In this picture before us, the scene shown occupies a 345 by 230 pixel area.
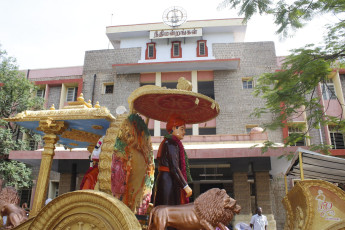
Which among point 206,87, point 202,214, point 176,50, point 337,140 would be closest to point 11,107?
point 176,50

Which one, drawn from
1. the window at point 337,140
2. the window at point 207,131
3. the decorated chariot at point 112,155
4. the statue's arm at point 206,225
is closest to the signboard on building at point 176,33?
the window at point 207,131

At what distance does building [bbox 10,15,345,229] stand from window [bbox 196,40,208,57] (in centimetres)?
2

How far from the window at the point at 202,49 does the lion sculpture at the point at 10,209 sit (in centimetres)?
1492

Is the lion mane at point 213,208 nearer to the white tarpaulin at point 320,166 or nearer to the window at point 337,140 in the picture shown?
the white tarpaulin at point 320,166

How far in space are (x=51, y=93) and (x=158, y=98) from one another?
15892 mm

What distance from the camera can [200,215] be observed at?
272 cm

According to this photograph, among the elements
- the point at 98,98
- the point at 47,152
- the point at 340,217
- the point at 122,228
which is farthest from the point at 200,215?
the point at 98,98

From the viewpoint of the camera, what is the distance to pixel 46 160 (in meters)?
4.32

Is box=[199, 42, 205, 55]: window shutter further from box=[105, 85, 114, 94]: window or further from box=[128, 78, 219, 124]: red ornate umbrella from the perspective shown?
box=[128, 78, 219, 124]: red ornate umbrella

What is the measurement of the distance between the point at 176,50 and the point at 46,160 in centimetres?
1459

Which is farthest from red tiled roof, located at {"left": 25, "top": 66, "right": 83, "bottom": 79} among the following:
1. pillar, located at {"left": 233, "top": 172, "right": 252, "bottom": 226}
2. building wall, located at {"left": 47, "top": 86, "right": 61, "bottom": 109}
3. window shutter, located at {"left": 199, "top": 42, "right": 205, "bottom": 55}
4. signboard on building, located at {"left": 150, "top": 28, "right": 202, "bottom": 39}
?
pillar, located at {"left": 233, "top": 172, "right": 252, "bottom": 226}

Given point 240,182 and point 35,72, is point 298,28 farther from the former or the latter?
point 35,72

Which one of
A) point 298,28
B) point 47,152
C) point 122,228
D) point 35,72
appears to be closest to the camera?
point 122,228

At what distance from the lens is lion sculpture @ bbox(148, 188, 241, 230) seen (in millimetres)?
2678
